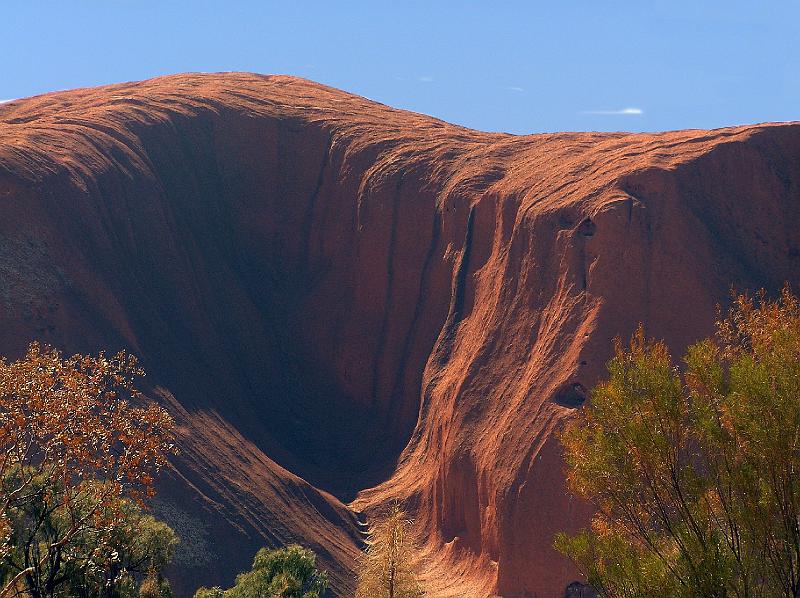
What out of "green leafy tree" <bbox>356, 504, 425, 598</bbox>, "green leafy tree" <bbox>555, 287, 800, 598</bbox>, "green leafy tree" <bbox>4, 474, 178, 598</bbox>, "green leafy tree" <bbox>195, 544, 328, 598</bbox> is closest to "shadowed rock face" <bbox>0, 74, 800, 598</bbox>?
"green leafy tree" <bbox>195, 544, 328, 598</bbox>

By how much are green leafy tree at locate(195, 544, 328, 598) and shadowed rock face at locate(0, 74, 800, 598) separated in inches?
274

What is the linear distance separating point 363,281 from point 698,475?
1435 inches

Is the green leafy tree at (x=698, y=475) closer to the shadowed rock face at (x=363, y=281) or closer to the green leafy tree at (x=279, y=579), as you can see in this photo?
the green leafy tree at (x=279, y=579)

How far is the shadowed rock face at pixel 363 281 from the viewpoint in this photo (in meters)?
34.1

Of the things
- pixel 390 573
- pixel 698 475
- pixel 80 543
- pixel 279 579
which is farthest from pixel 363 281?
pixel 698 475

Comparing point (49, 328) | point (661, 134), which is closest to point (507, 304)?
point (661, 134)

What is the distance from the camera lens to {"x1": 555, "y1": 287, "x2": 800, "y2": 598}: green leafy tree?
12766 millimetres

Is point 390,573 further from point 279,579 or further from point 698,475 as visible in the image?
point 698,475

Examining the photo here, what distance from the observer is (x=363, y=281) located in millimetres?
49938

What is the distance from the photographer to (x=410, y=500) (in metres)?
39.7

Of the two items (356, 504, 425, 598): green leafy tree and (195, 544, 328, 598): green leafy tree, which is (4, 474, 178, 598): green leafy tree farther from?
(356, 504, 425, 598): green leafy tree

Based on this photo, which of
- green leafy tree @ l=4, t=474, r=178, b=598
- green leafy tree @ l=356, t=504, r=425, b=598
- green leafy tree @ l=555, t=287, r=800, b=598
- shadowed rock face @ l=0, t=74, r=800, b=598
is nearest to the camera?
green leafy tree @ l=555, t=287, r=800, b=598

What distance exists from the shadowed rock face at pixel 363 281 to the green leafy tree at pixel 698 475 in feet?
55.0

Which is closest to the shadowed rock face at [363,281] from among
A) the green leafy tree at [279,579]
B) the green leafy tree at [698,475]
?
the green leafy tree at [279,579]
